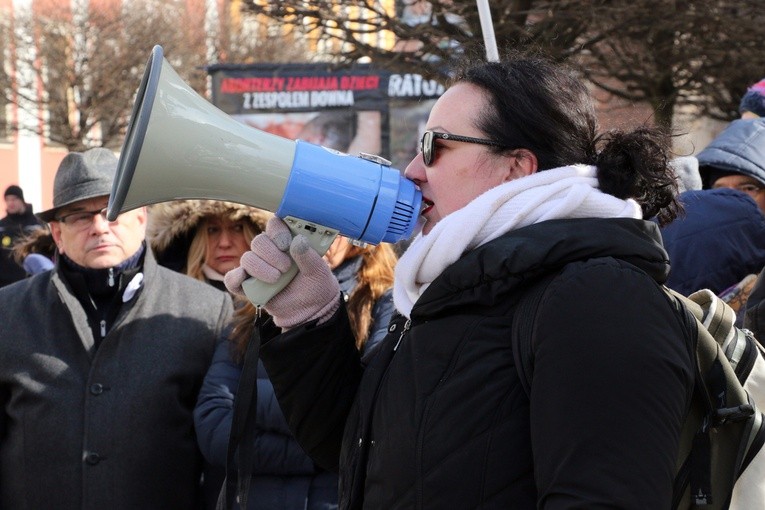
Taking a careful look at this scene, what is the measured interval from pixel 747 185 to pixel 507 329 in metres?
1.89

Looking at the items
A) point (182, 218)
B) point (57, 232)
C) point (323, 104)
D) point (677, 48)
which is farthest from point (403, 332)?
point (323, 104)

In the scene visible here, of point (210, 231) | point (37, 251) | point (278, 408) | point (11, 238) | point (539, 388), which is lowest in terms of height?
point (11, 238)

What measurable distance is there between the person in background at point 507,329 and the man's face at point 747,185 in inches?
55.2

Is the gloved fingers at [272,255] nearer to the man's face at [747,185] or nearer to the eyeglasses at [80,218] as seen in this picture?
the eyeglasses at [80,218]

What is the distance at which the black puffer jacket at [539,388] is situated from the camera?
4.40 feet

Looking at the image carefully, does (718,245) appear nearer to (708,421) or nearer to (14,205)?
(708,421)

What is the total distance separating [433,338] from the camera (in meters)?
1.59

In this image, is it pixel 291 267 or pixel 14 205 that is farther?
pixel 14 205

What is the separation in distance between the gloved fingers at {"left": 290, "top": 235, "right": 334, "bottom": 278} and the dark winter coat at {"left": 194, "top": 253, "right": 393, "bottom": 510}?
76 centimetres

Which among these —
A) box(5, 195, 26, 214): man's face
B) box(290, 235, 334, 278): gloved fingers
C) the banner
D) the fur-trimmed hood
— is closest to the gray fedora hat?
the fur-trimmed hood

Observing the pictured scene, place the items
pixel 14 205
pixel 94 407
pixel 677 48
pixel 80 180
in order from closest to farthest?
1. pixel 94 407
2. pixel 80 180
3. pixel 677 48
4. pixel 14 205

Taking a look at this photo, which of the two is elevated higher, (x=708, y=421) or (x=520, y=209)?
(x=520, y=209)

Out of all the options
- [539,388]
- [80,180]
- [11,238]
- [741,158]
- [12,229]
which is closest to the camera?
[539,388]

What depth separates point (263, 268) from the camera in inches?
74.2
